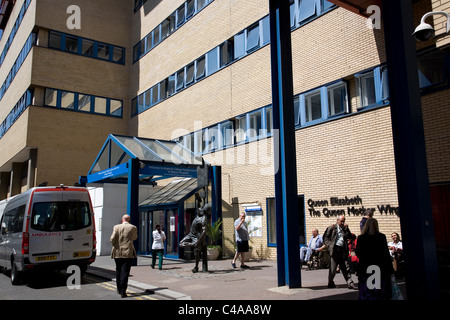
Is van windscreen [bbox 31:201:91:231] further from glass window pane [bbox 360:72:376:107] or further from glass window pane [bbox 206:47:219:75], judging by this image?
glass window pane [bbox 206:47:219:75]

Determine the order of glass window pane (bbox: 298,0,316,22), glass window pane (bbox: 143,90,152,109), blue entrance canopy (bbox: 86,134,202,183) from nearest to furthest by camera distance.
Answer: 1. glass window pane (bbox: 298,0,316,22)
2. blue entrance canopy (bbox: 86,134,202,183)
3. glass window pane (bbox: 143,90,152,109)

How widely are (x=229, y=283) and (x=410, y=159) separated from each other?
5357 millimetres

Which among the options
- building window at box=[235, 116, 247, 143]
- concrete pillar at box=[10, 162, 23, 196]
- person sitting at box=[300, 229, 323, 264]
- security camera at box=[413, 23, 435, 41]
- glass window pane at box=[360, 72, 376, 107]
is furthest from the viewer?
concrete pillar at box=[10, 162, 23, 196]

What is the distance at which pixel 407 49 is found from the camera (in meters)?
6.40

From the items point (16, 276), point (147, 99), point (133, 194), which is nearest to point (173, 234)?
point (133, 194)

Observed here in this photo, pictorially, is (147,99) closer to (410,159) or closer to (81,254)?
(81,254)

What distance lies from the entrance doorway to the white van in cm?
593

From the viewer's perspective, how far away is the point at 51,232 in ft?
34.1

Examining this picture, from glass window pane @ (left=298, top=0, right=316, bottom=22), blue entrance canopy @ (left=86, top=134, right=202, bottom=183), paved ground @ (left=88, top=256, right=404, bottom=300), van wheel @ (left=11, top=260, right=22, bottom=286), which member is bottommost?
paved ground @ (left=88, top=256, right=404, bottom=300)

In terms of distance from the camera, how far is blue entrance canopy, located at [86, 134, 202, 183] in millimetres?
15297

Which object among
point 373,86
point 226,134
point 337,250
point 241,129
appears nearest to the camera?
point 337,250

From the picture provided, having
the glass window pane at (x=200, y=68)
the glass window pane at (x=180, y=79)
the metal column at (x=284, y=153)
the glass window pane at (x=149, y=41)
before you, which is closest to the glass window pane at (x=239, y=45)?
the glass window pane at (x=200, y=68)

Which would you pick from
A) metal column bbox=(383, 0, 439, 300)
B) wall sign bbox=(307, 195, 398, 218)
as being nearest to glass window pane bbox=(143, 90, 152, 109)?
wall sign bbox=(307, 195, 398, 218)
